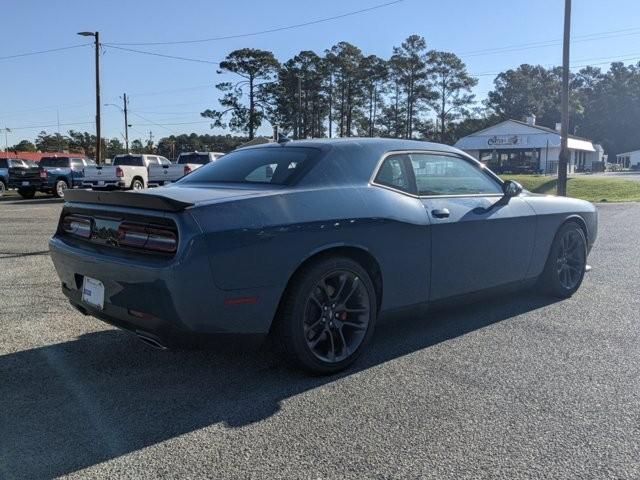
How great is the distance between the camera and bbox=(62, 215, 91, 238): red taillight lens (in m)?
3.92

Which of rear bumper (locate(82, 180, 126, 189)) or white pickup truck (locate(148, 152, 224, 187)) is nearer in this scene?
rear bumper (locate(82, 180, 126, 189))

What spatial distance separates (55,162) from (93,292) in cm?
2429

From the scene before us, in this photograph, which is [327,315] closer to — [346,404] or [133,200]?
[346,404]

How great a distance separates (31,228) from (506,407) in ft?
37.4

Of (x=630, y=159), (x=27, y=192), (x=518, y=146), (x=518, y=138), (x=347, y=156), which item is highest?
(x=518, y=138)

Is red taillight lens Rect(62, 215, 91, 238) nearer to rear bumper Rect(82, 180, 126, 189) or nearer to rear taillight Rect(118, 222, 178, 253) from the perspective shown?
rear taillight Rect(118, 222, 178, 253)

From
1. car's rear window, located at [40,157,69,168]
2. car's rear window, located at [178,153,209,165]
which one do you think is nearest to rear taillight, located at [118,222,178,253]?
car's rear window, located at [178,153,209,165]

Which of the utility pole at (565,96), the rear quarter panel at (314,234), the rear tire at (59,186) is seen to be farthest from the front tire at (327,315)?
the rear tire at (59,186)

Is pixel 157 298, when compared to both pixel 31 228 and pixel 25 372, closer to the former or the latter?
pixel 25 372

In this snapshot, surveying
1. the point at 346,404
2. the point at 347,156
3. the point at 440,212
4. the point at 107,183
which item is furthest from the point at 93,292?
the point at 107,183

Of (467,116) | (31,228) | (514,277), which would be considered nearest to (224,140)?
(467,116)

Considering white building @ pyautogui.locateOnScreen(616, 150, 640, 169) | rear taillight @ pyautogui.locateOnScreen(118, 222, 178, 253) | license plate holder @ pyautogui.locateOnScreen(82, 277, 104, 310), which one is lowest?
license plate holder @ pyautogui.locateOnScreen(82, 277, 104, 310)

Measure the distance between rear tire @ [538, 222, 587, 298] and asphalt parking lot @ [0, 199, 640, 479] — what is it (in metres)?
0.57

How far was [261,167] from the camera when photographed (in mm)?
4266
